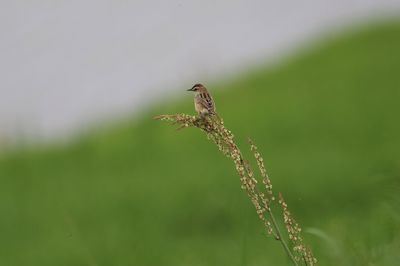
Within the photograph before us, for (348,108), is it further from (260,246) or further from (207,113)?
(207,113)

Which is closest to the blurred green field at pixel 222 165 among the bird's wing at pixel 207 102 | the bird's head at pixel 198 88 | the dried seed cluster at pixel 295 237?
the bird's head at pixel 198 88

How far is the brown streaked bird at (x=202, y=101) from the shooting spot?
458cm

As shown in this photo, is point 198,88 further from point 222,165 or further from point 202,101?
point 222,165

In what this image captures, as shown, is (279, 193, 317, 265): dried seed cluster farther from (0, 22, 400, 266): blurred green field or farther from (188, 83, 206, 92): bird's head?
(0, 22, 400, 266): blurred green field

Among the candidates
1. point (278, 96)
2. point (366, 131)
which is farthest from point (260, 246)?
point (278, 96)

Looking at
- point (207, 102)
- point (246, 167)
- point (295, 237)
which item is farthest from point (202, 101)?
point (295, 237)

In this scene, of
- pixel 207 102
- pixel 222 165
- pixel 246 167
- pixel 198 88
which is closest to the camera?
pixel 246 167

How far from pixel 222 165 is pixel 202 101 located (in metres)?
14.6

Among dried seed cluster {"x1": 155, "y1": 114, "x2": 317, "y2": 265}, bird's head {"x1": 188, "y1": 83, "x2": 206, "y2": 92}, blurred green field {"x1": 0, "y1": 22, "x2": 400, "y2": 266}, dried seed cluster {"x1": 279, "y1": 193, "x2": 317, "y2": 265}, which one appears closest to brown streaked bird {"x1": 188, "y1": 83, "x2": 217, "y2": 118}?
bird's head {"x1": 188, "y1": 83, "x2": 206, "y2": 92}

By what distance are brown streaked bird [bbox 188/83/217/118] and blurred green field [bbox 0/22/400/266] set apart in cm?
595

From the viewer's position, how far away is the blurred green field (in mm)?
15930

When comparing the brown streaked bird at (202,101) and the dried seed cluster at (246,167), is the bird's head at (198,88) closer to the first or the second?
the brown streaked bird at (202,101)

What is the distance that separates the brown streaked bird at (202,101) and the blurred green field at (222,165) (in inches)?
234

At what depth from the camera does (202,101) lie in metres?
5.05
